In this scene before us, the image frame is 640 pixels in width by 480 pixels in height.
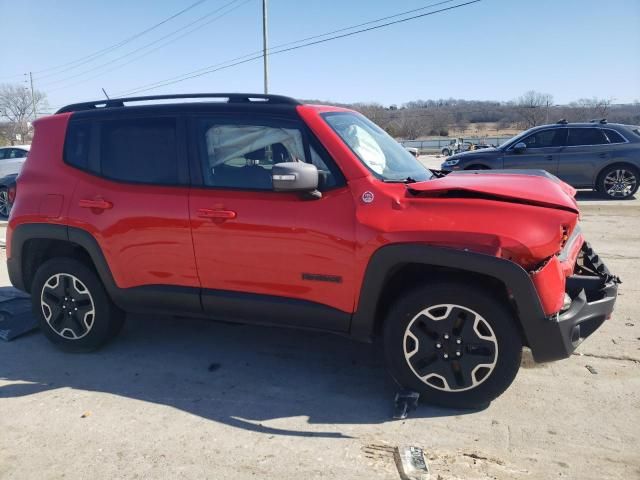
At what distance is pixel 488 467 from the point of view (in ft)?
9.04

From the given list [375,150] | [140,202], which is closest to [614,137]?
[375,150]

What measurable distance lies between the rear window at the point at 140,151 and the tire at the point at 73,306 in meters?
0.85

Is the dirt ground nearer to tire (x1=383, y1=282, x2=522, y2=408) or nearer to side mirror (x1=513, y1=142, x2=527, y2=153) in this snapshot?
tire (x1=383, y1=282, x2=522, y2=408)

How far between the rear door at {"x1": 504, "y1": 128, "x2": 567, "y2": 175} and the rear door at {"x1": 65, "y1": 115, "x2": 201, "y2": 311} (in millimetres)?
9859

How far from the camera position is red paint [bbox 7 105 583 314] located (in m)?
3.04

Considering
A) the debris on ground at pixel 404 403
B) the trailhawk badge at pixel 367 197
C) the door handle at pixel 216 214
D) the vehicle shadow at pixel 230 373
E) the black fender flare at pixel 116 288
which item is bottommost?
the vehicle shadow at pixel 230 373

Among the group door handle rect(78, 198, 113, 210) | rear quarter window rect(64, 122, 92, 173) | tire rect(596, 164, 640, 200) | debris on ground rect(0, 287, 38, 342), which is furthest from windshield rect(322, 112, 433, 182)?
tire rect(596, 164, 640, 200)

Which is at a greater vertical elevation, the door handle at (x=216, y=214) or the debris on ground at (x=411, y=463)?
the door handle at (x=216, y=214)

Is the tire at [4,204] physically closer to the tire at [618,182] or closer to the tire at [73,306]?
the tire at [73,306]

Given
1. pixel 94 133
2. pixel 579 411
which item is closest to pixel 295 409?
pixel 579 411

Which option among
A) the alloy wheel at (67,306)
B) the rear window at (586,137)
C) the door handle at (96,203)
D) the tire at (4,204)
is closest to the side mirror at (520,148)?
the rear window at (586,137)

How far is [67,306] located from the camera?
4.29 metres

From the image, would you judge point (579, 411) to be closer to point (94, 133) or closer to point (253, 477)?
point (253, 477)

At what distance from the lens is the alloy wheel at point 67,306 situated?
13.9ft
